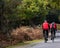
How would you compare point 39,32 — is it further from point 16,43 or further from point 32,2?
point 16,43

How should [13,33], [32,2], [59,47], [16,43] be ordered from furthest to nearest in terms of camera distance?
1. [32,2]
2. [13,33]
3. [16,43]
4. [59,47]

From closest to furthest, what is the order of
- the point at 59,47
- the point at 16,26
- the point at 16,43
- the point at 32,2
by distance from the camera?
the point at 59,47 → the point at 16,43 → the point at 16,26 → the point at 32,2

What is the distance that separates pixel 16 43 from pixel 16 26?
603 centimetres

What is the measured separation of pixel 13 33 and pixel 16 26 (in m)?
3.72

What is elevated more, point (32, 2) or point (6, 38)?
point (32, 2)

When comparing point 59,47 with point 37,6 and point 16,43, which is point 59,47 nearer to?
point 16,43

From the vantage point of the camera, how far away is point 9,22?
27.1m

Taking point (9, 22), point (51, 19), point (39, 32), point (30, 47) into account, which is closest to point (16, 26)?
point (39, 32)

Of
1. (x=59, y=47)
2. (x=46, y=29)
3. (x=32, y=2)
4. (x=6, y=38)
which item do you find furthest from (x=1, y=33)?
(x=32, y=2)

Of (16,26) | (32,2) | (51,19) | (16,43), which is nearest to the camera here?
(16,43)

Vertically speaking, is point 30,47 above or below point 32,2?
below

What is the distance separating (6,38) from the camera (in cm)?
2670

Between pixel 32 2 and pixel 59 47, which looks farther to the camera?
pixel 32 2

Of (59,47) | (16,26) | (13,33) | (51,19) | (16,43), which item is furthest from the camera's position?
(51,19)
